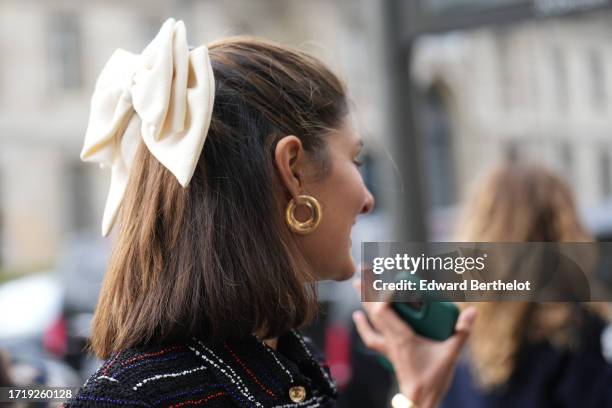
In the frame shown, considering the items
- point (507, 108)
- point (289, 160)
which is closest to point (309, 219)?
point (289, 160)

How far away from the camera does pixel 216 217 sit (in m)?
1.43

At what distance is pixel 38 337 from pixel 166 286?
5387 millimetres

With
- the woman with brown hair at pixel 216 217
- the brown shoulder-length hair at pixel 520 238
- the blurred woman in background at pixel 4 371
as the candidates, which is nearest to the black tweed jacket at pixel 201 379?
the woman with brown hair at pixel 216 217

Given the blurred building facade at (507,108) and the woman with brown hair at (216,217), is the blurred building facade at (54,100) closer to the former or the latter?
the blurred building facade at (507,108)

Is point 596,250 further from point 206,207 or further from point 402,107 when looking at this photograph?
point 402,107

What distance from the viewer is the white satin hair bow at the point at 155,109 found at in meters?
1.40

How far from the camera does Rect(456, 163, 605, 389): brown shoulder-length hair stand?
2.70 metres

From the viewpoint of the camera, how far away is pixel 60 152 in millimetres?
19219

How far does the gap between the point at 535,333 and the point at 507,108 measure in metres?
22.4

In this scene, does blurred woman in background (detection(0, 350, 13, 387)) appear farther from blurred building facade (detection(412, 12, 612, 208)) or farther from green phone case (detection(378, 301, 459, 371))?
Answer: blurred building facade (detection(412, 12, 612, 208))

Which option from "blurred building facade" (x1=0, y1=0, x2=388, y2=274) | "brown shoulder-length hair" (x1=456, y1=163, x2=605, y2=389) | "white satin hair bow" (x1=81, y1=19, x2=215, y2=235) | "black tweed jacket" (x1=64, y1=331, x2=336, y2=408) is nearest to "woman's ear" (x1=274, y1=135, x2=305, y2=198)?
"white satin hair bow" (x1=81, y1=19, x2=215, y2=235)

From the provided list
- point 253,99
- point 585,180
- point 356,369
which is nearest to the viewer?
point 253,99

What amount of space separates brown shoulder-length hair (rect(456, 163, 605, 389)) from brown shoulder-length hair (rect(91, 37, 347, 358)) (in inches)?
52.2

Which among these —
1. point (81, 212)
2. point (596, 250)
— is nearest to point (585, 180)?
point (81, 212)
